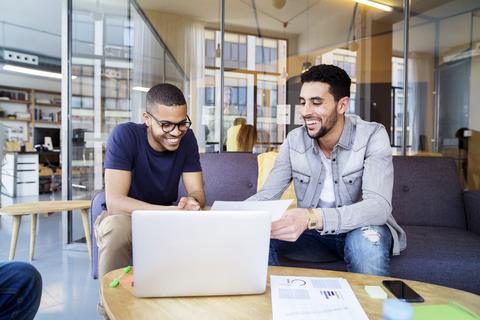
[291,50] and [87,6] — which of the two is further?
[291,50]

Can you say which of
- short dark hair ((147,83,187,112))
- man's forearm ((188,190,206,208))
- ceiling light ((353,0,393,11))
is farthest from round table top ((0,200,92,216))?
ceiling light ((353,0,393,11))

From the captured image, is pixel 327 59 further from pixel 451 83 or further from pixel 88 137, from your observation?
pixel 88 137

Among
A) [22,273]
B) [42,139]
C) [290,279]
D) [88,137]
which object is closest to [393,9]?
[88,137]

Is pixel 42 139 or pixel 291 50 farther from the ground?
pixel 291 50

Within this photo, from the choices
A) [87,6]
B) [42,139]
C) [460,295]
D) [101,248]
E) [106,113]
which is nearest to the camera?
[460,295]

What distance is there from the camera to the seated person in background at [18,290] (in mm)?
777

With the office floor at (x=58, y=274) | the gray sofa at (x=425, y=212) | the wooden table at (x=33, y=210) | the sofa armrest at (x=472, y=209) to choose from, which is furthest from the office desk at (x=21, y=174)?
the sofa armrest at (x=472, y=209)

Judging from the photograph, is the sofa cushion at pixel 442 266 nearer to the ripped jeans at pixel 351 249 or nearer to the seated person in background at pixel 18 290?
the ripped jeans at pixel 351 249

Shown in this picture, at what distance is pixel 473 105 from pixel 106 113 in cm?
505

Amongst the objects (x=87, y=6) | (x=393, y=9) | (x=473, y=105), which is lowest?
(x=473, y=105)

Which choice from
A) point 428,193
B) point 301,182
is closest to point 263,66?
point 428,193

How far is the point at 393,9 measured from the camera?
4.71 m

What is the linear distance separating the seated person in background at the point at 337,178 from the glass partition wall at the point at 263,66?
139 cm

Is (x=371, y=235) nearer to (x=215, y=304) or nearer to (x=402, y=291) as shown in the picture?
(x=402, y=291)
